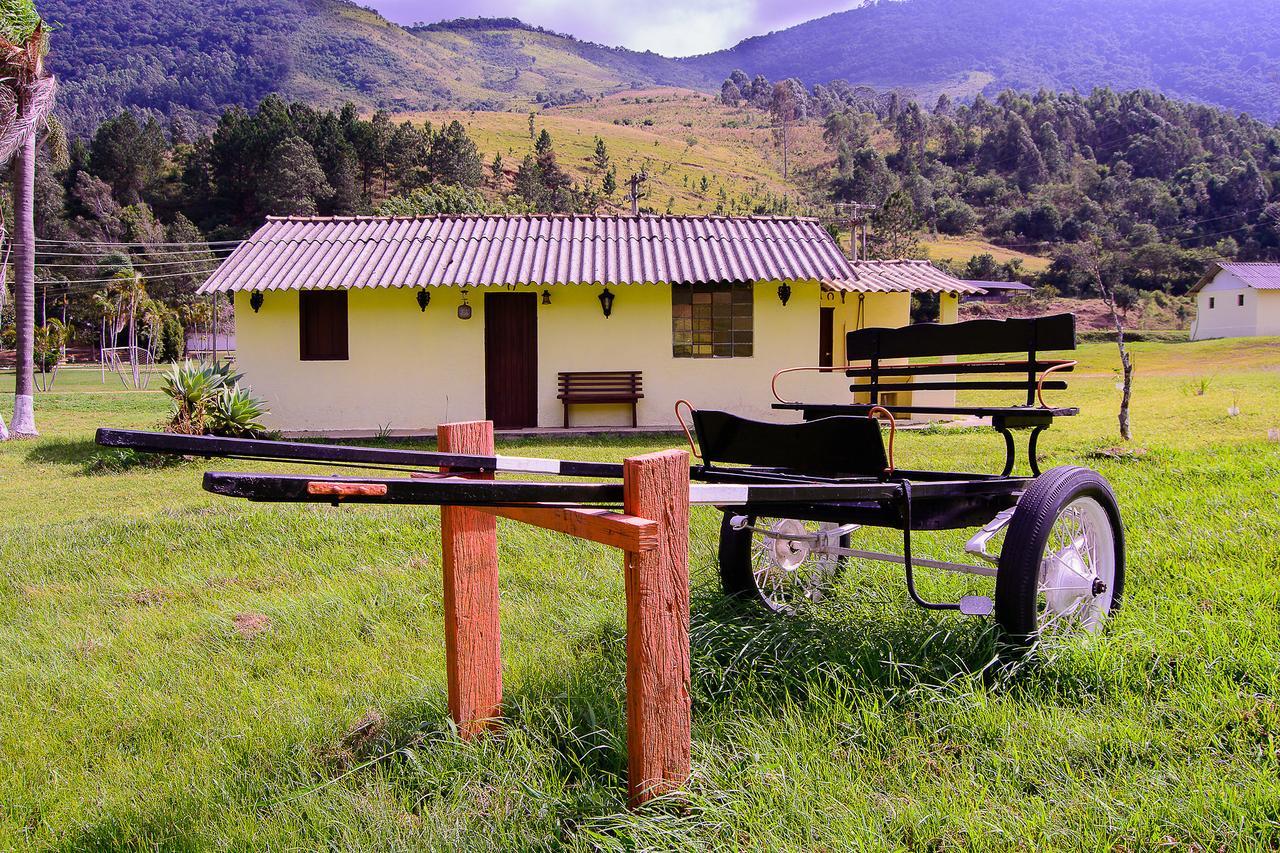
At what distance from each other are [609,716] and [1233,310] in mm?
53642

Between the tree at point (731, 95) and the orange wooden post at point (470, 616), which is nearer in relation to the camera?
the orange wooden post at point (470, 616)

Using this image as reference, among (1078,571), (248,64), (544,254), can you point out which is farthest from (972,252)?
(248,64)

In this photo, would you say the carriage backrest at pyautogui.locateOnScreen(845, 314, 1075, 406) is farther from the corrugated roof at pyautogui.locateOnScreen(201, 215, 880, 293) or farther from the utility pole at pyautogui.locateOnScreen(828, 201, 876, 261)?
the utility pole at pyautogui.locateOnScreen(828, 201, 876, 261)

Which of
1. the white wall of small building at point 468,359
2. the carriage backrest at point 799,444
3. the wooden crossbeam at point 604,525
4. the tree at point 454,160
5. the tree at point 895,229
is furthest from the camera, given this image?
the tree at point 454,160

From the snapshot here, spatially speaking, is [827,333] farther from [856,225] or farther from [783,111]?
[783,111]

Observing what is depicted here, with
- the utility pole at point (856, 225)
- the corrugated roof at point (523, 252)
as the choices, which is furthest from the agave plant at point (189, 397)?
the utility pole at point (856, 225)

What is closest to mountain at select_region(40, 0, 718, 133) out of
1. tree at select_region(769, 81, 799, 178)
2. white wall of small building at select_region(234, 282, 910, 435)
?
tree at select_region(769, 81, 799, 178)

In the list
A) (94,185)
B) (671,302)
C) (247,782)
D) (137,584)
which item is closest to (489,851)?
(247,782)

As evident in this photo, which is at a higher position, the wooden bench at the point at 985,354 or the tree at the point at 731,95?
the tree at the point at 731,95

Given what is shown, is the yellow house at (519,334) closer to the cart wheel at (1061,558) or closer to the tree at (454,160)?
the cart wheel at (1061,558)

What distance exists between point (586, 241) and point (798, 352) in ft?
13.8

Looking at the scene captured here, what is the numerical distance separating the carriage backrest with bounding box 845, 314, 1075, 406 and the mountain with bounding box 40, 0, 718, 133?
147712 millimetres

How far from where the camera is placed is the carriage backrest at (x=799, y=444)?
3.02m

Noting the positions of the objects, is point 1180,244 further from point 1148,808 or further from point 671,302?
point 1148,808
